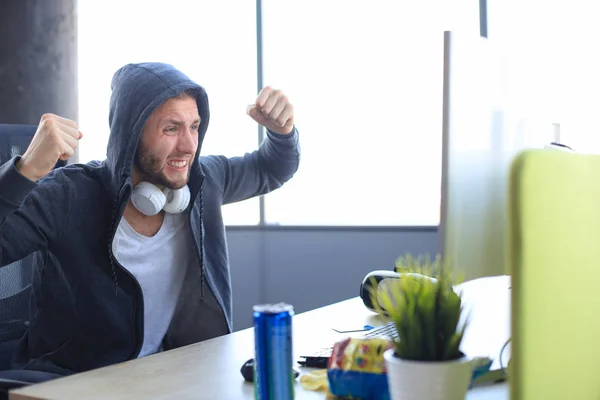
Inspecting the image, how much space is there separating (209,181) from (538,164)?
165 centimetres

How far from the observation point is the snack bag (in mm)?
933

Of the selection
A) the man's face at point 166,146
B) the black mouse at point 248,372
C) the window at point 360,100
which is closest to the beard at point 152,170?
the man's face at point 166,146

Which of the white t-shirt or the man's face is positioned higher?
the man's face

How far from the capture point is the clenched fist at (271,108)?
6.27 ft

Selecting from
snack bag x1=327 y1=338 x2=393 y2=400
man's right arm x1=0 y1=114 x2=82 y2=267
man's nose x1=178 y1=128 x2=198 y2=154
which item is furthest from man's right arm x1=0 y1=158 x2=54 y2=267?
snack bag x1=327 y1=338 x2=393 y2=400

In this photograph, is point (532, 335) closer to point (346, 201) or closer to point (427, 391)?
point (427, 391)

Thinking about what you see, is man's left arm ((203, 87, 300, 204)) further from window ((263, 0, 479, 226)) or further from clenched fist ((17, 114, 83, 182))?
window ((263, 0, 479, 226))

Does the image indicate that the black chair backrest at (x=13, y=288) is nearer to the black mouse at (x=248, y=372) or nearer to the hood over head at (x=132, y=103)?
the hood over head at (x=132, y=103)

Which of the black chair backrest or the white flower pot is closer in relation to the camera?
the white flower pot

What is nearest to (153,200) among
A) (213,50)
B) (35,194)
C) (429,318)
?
(35,194)

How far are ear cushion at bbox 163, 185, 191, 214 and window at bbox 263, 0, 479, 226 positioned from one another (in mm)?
1813

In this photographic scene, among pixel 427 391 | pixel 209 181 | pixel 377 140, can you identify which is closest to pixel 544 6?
pixel 377 140

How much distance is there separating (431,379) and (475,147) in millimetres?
397

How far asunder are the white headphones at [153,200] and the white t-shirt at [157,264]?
8cm
